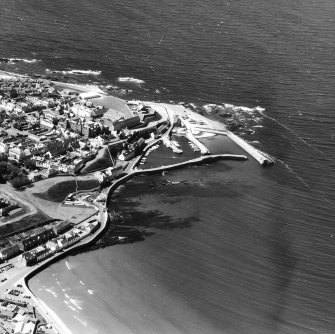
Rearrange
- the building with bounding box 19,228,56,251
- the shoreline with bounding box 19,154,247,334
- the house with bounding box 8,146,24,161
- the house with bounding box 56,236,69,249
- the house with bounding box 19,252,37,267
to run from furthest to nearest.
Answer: the house with bounding box 8,146,24,161 → the house with bounding box 56,236,69,249 → the building with bounding box 19,228,56,251 → the house with bounding box 19,252,37,267 → the shoreline with bounding box 19,154,247,334

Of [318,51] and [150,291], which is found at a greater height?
[318,51]

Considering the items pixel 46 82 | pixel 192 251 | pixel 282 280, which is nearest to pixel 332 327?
pixel 282 280

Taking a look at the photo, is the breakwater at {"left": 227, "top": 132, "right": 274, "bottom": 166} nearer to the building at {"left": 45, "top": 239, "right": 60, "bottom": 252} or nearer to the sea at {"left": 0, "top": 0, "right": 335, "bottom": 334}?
the sea at {"left": 0, "top": 0, "right": 335, "bottom": 334}

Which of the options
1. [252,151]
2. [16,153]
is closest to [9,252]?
[16,153]

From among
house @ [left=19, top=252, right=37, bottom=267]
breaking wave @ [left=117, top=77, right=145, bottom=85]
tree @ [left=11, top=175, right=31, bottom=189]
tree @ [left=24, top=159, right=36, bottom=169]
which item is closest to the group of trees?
tree @ [left=11, top=175, right=31, bottom=189]

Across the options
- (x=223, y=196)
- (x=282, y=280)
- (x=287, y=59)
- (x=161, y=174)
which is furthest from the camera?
(x=287, y=59)

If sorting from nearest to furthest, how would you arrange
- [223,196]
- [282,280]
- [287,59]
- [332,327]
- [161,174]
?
[332,327] → [282,280] → [223,196] → [161,174] → [287,59]

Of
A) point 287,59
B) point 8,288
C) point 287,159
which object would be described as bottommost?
point 8,288

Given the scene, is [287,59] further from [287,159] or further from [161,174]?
[161,174]
